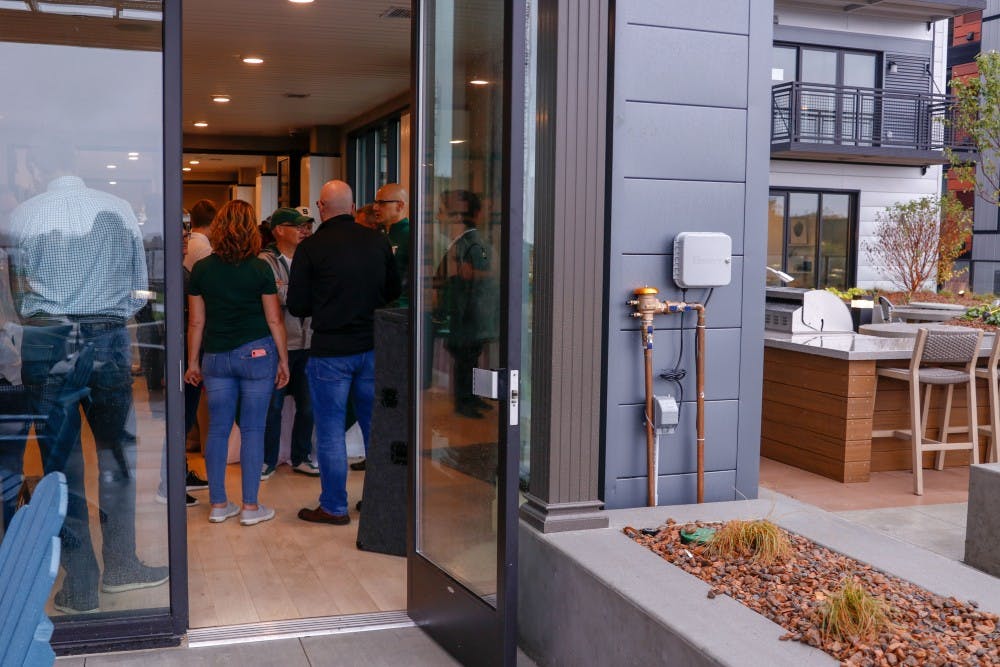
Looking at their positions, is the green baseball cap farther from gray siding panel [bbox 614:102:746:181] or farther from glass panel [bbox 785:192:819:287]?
glass panel [bbox 785:192:819:287]

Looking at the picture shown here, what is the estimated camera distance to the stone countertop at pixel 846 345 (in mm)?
5582

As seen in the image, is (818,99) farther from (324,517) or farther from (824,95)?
(324,517)

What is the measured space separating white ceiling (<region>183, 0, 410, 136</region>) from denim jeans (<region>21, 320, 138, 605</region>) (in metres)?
3.74

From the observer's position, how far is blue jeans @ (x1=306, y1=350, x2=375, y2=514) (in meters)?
4.82

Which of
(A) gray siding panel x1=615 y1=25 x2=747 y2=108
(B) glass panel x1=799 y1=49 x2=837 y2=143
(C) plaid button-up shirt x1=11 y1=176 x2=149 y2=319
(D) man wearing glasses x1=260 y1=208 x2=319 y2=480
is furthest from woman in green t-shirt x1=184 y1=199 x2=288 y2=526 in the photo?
(B) glass panel x1=799 y1=49 x2=837 y2=143

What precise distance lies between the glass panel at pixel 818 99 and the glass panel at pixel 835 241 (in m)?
1.16

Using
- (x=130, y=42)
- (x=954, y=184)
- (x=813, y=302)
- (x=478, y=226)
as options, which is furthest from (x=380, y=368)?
(x=954, y=184)

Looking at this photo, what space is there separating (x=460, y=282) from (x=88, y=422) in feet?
4.39

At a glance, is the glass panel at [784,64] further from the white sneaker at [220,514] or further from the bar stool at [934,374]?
the white sneaker at [220,514]

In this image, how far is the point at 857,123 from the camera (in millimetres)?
15266

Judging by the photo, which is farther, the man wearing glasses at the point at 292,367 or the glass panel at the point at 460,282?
the man wearing glasses at the point at 292,367

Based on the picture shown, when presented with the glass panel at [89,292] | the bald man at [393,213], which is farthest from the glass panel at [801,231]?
the glass panel at [89,292]

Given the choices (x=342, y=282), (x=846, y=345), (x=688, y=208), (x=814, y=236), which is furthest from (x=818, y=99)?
(x=688, y=208)

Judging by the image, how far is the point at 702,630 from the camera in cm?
256
